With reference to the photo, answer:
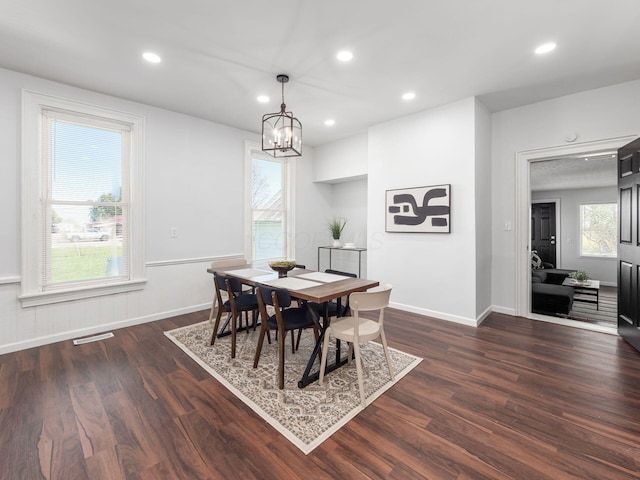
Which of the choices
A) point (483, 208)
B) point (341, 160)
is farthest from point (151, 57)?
point (483, 208)

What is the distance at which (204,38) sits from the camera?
2.45 meters

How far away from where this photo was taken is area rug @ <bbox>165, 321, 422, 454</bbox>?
1.87m

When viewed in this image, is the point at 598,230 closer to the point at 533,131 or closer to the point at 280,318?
the point at 533,131

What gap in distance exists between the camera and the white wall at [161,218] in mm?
2947

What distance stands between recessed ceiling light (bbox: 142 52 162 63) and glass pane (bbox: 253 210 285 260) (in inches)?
103

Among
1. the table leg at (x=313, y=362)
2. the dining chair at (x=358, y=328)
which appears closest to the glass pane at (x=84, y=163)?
the table leg at (x=313, y=362)

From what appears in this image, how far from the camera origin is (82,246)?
11.3ft

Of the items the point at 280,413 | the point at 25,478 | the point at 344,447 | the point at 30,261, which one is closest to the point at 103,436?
the point at 25,478

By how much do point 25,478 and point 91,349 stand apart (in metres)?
1.78

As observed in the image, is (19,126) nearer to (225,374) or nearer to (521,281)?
(225,374)

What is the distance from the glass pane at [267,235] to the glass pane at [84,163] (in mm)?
2062

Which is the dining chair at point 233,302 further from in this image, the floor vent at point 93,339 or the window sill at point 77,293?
the window sill at point 77,293

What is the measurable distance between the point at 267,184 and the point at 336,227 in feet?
5.02

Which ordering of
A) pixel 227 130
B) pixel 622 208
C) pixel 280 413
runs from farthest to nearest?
pixel 227 130
pixel 622 208
pixel 280 413
